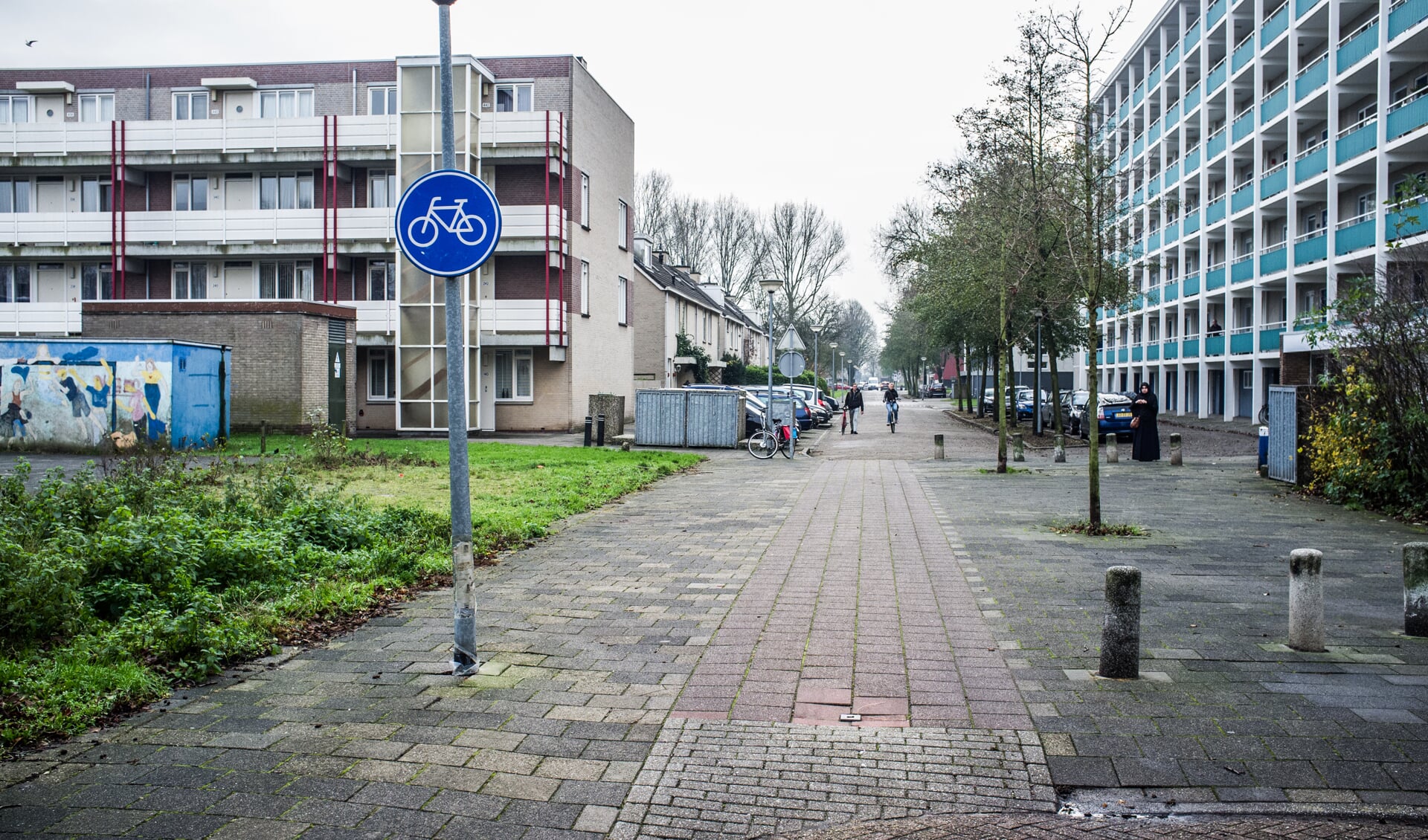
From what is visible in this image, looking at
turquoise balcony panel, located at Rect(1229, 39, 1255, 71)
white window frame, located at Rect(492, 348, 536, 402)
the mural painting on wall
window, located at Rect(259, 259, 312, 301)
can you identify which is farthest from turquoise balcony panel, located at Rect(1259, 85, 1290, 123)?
the mural painting on wall

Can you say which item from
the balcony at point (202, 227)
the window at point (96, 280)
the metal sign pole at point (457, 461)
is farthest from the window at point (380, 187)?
the metal sign pole at point (457, 461)

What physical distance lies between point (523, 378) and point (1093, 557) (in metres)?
26.7

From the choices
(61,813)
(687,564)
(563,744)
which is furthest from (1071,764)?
(687,564)

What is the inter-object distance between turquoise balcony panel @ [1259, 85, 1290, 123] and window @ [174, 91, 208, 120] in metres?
41.3

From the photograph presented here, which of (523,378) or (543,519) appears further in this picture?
(523,378)

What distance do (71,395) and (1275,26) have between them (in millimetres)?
43606

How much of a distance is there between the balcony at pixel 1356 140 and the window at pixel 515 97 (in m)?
27.9

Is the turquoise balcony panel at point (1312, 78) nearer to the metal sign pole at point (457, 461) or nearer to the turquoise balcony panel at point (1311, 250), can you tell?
the turquoise balcony panel at point (1311, 250)

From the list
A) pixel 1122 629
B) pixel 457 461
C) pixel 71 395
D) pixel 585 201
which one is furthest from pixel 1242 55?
pixel 457 461

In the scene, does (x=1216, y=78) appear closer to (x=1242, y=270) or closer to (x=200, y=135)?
(x=1242, y=270)

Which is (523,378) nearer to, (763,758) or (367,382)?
(367,382)

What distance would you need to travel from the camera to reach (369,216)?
3291cm

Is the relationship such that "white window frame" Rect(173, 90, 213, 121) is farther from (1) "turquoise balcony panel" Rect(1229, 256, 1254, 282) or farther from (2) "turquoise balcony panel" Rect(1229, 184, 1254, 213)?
(1) "turquoise balcony panel" Rect(1229, 256, 1254, 282)

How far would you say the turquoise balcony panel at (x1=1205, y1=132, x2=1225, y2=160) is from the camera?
4575cm
